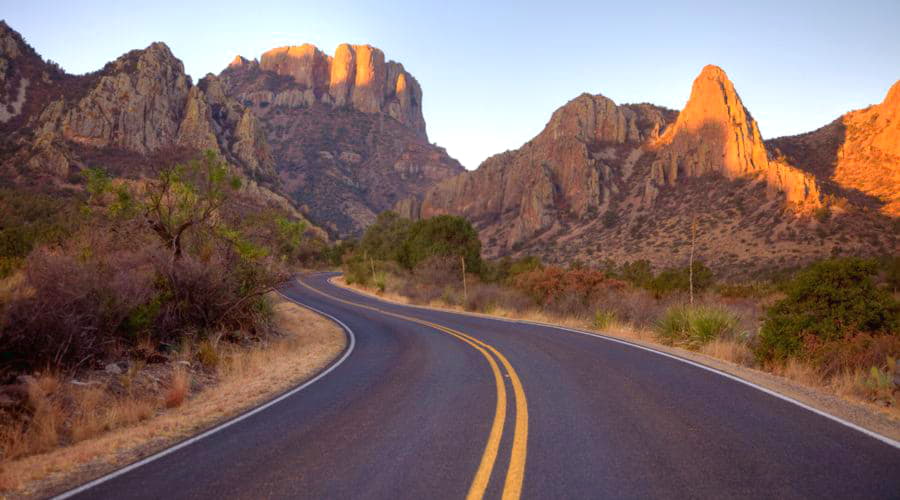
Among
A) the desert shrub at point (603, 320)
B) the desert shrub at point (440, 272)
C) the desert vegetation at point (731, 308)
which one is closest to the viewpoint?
the desert vegetation at point (731, 308)

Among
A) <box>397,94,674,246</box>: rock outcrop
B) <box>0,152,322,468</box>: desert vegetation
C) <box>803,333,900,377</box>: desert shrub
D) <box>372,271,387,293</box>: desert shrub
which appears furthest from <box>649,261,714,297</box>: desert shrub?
<box>397,94,674,246</box>: rock outcrop

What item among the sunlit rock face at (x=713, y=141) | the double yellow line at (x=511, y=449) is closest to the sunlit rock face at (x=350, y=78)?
the sunlit rock face at (x=713, y=141)

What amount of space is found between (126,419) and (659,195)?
224 ft

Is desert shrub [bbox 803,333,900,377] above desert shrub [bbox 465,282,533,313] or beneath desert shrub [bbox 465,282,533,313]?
above

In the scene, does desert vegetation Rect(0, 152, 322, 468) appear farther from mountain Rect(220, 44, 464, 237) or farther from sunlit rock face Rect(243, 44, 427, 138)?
sunlit rock face Rect(243, 44, 427, 138)

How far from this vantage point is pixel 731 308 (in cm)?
1783

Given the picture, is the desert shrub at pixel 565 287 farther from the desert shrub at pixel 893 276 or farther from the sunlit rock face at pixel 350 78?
the sunlit rock face at pixel 350 78

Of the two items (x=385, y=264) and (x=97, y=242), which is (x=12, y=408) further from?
(x=385, y=264)

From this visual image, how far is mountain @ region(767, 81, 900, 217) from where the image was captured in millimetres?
Result: 48406

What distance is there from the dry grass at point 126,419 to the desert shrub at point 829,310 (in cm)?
954

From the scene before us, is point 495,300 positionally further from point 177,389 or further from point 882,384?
point 882,384

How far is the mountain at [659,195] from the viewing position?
142 feet

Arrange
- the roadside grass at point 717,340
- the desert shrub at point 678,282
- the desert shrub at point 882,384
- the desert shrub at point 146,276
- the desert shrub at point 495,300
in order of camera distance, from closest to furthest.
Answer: the desert shrub at point 882,384
the roadside grass at point 717,340
the desert shrub at point 146,276
the desert shrub at point 495,300
the desert shrub at point 678,282

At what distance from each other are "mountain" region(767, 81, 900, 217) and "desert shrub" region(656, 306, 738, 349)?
4319 centimetres
